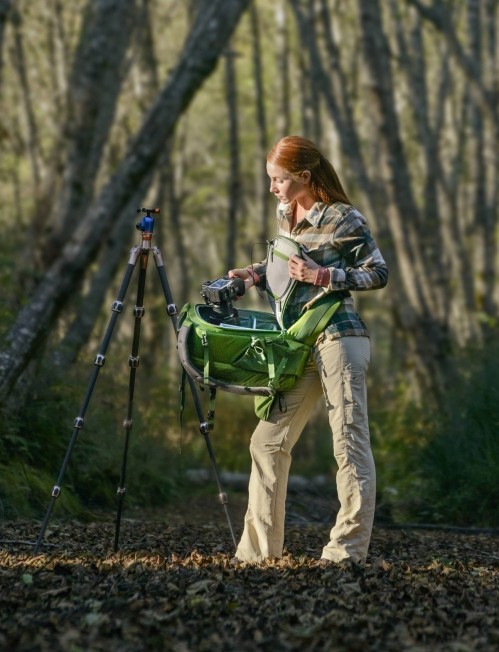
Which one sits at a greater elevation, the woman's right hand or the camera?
the woman's right hand

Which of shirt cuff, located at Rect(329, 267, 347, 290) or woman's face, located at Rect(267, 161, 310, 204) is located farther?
woman's face, located at Rect(267, 161, 310, 204)

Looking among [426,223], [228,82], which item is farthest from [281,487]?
[228,82]

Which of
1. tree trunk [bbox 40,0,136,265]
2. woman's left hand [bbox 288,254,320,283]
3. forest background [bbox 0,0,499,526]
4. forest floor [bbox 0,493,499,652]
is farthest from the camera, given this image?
tree trunk [bbox 40,0,136,265]

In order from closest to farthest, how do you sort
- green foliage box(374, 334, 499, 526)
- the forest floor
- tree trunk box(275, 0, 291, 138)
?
the forest floor < green foliage box(374, 334, 499, 526) < tree trunk box(275, 0, 291, 138)

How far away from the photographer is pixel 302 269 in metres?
7.05

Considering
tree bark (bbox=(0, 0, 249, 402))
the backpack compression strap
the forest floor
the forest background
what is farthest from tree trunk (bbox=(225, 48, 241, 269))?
the backpack compression strap

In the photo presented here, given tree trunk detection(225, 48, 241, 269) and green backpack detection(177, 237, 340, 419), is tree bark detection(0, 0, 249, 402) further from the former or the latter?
tree trunk detection(225, 48, 241, 269)

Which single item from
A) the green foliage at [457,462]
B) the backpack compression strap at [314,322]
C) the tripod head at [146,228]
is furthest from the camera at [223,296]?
the green foliage at [457,462]

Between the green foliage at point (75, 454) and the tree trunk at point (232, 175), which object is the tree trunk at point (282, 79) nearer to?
the tree trunk at point (232, 175)

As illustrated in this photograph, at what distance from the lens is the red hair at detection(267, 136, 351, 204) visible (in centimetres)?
723

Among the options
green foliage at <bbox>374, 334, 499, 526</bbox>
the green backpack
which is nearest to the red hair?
the green backpack

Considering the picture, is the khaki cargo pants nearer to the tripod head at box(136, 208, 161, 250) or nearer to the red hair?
the red hair

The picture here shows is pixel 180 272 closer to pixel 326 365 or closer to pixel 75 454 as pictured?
pixel 75 454

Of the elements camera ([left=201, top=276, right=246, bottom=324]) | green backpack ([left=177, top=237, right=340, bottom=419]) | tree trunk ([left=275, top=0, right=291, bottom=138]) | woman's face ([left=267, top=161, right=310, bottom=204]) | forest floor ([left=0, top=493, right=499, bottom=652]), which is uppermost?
tree trunk ([left=275, top=0, right=291, bottom=138])
